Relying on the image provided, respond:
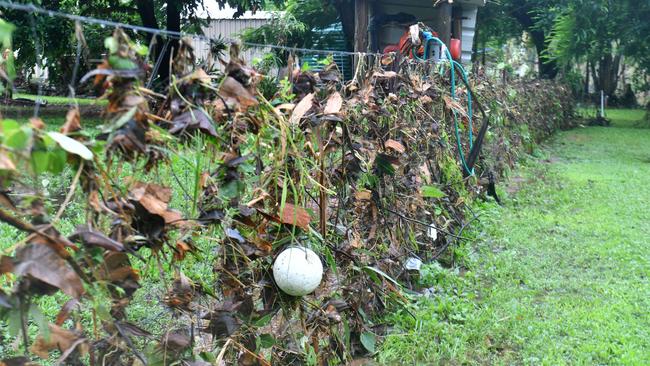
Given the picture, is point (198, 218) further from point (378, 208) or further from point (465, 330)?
point (465, 330)

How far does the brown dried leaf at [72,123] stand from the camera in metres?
1.61

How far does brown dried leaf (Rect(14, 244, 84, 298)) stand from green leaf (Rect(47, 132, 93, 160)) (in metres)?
0.22

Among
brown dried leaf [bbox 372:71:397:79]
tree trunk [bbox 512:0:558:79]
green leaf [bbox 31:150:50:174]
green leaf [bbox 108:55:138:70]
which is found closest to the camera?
green leaf [bbox 31:150:50:174]

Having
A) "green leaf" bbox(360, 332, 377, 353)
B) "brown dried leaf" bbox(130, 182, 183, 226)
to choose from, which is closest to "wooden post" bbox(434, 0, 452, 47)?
"green leaf" bbox(360, 332, 377, 353)

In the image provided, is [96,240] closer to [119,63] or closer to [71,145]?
[71,145]

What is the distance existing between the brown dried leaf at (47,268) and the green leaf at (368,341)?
2.34 metres

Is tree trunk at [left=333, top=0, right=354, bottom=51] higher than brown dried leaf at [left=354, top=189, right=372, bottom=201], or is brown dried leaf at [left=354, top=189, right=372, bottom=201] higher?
tree trunk at [left=333, top=0, right=354, bottom=51]

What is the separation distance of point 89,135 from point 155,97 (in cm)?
34

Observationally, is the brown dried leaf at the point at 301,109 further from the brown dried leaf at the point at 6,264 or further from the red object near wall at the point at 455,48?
the red object near wall at the point at 455,48

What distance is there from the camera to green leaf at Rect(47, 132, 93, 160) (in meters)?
1.50

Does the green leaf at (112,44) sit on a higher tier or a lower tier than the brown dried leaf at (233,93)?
higher

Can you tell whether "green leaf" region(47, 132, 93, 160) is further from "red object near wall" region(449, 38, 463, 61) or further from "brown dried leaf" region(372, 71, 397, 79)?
"red object near wall" region(449, 38, 463, 61)

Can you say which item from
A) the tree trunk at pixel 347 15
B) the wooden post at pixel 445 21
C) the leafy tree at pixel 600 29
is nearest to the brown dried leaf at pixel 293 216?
the wooden post at pixel 445 21

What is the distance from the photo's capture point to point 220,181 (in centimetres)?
250
